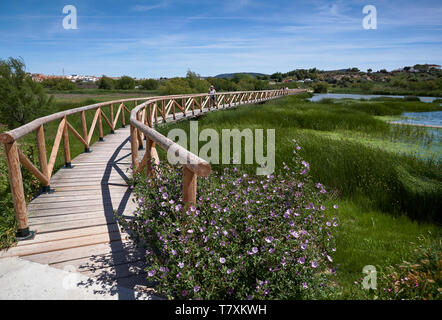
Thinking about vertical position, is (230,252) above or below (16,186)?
below

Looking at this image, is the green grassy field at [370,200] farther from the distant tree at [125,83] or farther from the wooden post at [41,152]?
the distant tree at [125,83]

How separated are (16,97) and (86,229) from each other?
1368cm

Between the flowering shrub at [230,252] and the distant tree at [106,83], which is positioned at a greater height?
the distant tree at [106,83]

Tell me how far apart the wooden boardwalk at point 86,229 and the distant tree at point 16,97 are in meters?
11.1

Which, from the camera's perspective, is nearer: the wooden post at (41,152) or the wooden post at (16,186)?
the wooden post at (16,186)

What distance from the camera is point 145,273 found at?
2.37m

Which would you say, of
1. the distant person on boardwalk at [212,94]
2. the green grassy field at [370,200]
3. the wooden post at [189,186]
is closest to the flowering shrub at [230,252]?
the wooden post at [189,186]

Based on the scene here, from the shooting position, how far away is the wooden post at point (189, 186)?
7.21ft

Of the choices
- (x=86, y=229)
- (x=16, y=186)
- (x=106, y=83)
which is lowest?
(x=86, y=229)

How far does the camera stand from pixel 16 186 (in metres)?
2.79

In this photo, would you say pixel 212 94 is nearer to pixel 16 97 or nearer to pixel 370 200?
pixel 16 97

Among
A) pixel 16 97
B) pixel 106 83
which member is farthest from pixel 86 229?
pixel 106 83

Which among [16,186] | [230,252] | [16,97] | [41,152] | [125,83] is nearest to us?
[230,252]

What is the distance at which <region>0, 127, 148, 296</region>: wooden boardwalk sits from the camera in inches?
95.1
